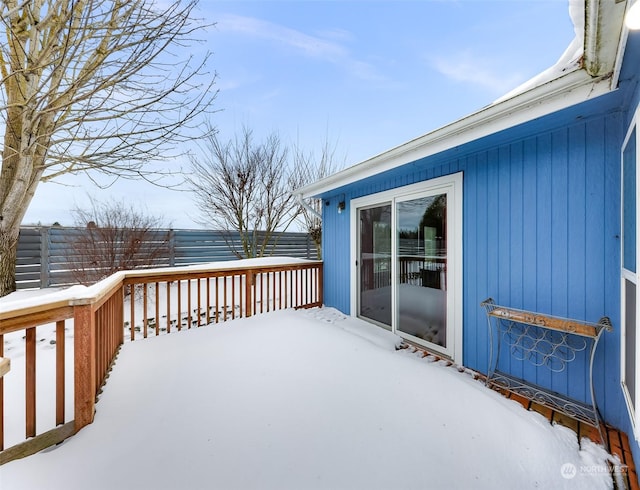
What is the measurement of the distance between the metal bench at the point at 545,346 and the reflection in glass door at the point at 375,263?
57.8 inches

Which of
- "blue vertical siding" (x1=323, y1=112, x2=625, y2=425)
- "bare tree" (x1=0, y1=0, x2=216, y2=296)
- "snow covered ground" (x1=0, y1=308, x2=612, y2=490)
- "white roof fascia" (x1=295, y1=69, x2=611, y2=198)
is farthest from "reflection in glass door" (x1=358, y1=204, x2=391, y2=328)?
"bare tree" (x1=0, y1=0, x2=216, y2=296)

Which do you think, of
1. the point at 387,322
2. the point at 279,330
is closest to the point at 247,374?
the point at 279,330

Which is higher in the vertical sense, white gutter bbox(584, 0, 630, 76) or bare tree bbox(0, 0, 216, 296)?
bare tree bbox(0, 0, 216, 296)

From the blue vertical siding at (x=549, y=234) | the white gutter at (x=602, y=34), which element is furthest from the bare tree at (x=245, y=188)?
the white gutter at (x=602, y=34)

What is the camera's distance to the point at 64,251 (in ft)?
20.6

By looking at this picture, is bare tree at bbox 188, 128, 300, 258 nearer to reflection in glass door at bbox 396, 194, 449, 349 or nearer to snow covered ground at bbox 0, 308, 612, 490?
reflection in glass door at bbox 396, 194, 449, 349

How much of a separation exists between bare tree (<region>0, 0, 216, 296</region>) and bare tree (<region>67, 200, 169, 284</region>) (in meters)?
2.19

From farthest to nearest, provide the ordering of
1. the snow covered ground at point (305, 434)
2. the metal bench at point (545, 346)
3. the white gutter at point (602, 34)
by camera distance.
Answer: the metal bench at point (545, 346) → the snow covered ground at point (305, 434) → the white gutter at point (602, 34)

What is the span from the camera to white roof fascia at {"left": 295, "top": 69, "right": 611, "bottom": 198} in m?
1.61

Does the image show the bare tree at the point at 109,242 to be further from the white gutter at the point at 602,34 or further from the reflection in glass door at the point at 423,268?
the white gutter at the point at 602,34

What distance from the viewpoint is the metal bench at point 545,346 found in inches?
73.8

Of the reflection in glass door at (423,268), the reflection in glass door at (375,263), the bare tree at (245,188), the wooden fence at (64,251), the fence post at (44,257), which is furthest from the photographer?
the bare tree at (245,188)

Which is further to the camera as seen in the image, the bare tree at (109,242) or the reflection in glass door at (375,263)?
the bare tree at (109,242)

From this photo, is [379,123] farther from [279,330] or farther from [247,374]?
[247,374]
